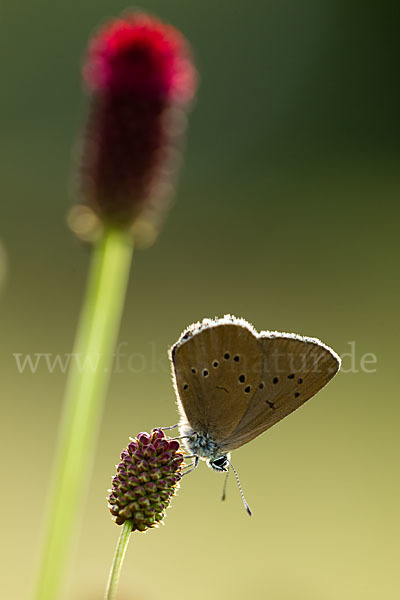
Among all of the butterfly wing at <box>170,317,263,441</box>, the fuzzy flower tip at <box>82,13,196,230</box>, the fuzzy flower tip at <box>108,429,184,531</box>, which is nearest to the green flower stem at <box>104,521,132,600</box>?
the fuzzy flower tip at <box>108,429,184,531</box>

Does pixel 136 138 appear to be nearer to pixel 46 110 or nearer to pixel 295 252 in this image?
pixel 295 252

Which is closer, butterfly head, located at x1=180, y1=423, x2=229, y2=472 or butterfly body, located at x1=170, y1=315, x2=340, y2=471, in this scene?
butterfly body, located at x1=170, y1=315, x2=340, y2=471

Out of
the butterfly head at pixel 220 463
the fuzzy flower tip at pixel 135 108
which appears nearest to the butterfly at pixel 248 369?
the butterfly head at pixel 220 463

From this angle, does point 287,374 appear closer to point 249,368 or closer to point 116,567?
point 249,368

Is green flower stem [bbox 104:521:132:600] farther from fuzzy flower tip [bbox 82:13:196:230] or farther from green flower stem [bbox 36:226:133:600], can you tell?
fuzzy flower tip [bbox 82:13:196:230]

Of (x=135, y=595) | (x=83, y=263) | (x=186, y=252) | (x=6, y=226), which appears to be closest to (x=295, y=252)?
(x=186, y=252)

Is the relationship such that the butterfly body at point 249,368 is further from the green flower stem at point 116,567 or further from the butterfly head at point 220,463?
the green flower stem at point 116,567

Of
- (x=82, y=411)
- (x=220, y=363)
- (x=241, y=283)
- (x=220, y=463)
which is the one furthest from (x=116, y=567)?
(x=241, y=283)
